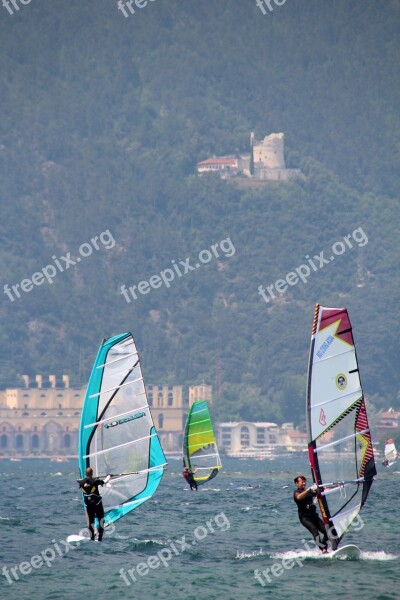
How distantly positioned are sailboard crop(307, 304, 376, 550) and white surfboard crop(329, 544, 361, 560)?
570mm

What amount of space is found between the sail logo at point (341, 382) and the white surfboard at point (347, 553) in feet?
13.0

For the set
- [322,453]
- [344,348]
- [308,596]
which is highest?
[344,348]

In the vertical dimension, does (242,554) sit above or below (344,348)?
below

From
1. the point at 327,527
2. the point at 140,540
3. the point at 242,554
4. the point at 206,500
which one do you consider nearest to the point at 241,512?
the point at 206,500

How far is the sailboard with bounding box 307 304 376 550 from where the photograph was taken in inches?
1309

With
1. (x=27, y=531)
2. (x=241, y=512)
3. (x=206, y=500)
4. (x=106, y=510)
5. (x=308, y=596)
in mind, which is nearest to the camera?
(x=308, y=596)

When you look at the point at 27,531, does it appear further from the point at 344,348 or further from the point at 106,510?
the point at 344,348

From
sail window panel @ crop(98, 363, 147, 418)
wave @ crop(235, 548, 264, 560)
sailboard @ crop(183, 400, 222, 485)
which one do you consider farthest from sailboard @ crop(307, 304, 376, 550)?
sailboard @ crop(183, 400, 222, 485)

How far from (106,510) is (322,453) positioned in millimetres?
5640

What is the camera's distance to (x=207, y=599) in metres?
31.6

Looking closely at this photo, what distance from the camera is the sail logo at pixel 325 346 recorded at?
33.4 meters

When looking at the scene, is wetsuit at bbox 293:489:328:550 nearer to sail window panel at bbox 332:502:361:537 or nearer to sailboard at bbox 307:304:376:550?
sailboard at bbox 307:304:376:550

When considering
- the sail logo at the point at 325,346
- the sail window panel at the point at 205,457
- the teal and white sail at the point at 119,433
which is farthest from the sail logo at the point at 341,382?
the sail window panel at the point at 205,457

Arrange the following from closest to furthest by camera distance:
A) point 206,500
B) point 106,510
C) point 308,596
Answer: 1. point 308,596
2. point 106,510
3. point 206,500
